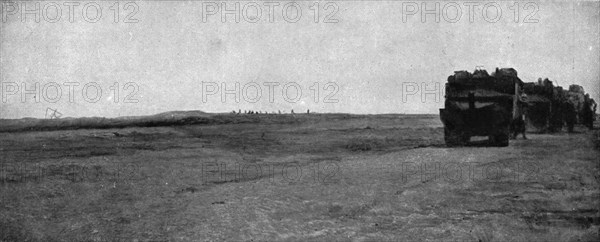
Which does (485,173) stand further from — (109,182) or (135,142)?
(135,142)

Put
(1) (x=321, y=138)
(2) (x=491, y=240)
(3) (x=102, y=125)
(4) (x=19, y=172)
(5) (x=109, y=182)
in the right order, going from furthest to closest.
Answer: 1. (3) (x=102, y=125)
2. (1) (x=321, y=138)
3. (4) (x=19, y=172)
4. (5) (x=109, y=182)
5. (2) (x=491, y=240)

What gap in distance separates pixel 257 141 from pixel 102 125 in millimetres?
7784

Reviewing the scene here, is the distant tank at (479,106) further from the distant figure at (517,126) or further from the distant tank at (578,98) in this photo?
the distant tank at (578,98)

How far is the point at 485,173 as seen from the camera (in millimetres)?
8805

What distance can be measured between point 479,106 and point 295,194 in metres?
8.09

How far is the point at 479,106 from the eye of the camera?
1336 centimetres

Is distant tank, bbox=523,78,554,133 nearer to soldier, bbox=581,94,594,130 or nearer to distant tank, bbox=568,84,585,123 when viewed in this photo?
distant tank, bbox=568,84,585,123

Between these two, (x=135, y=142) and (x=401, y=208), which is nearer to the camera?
(x=401, y=208)

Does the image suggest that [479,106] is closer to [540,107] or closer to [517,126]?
[517,126]

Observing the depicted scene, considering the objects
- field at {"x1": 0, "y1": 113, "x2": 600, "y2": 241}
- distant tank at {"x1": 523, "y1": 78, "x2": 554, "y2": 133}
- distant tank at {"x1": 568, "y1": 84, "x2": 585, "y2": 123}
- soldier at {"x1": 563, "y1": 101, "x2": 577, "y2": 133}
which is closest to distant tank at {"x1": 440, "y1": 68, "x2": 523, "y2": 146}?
field at {"x1": 0, "y1": 113, "x2": 600, "y2": 241}

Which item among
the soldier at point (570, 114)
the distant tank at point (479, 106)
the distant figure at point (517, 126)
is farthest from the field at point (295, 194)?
the soldier at point (570, 114)

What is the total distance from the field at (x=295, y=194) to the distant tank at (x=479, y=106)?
0.73 metres

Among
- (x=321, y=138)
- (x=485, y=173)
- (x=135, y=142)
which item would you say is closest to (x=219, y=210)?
(x=485, y=173)

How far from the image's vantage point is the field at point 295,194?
5.85m
